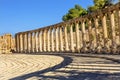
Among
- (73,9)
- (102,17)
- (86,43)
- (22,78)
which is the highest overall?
(73,9)

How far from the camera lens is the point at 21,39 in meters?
38.3

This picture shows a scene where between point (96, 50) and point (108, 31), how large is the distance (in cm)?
186

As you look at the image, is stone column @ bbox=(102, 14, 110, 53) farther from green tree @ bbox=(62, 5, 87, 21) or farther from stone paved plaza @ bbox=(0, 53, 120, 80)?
green tree @ bbox=(62, 5, 87, 21)

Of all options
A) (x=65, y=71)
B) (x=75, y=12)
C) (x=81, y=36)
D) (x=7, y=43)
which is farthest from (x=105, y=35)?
(x=75, y=12)

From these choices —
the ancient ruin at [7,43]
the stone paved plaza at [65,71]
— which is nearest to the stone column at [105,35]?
the stone paved plaza at [65,71]

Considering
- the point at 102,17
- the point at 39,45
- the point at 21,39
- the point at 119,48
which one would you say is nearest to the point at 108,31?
the point at 102,17

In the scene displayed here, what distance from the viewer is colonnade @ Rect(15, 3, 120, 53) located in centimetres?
2128

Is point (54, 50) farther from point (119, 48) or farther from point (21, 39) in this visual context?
point (119, 48)

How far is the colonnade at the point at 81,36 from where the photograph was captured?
69.8 feet

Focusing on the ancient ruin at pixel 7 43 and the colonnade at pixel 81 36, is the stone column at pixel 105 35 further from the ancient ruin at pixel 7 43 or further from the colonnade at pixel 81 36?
the ancient ruin at pixel 7 43

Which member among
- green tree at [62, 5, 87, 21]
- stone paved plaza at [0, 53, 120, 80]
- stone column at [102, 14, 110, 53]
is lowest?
stone paved plaza at [0, 53, 120, 80]

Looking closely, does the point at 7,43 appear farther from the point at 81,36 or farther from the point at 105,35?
the point at 105,35

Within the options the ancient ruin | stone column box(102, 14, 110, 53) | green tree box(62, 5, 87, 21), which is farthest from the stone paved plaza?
green tree box(62, 5, 87, 21)

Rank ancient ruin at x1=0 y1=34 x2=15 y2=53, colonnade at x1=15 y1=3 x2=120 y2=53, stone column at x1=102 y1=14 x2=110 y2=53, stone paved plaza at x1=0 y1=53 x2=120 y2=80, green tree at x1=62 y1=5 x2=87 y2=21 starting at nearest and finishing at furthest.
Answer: stone paved plaza at x1=0 y1=53 x2=120 y2=80, colonnade at x1=15 y1=3 x2=120 y2=53, stone column at x1=102 y1=14 x2=110 y2=53, ancient ruin at x1=0 y1=34 x2=15 y2=53, green tree at x1=62 y1=5 x2=87 y2=21
